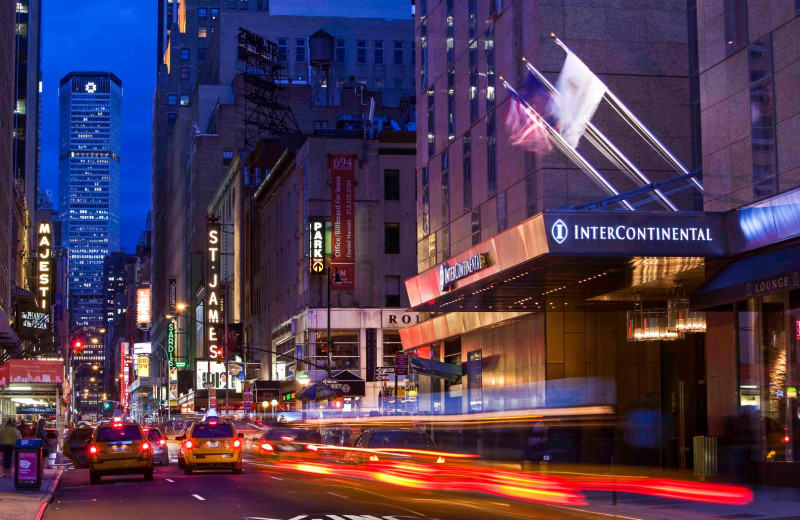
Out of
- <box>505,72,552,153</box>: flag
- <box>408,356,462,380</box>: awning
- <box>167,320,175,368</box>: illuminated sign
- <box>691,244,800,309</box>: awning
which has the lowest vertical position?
<box>408,356,462,380</box>: awning

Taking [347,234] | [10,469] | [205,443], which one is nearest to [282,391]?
[347,234]

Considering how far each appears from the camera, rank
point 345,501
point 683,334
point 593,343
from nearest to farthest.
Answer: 1. point 345,501
2. point 683,334
3. point 593,343

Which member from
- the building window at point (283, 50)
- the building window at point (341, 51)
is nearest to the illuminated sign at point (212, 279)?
the building window at point (283, 50)

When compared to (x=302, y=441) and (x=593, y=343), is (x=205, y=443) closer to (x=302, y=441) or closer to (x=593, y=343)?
(x=302, y=441)

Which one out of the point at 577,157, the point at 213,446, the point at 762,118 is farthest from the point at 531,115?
the point at 213,446

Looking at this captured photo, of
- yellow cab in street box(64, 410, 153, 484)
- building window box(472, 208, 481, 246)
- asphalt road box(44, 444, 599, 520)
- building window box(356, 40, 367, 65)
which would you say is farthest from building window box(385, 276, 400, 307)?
building window box(356, 40, 367, 65)

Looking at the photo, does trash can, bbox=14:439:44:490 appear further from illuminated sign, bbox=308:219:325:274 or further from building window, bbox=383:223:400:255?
building window, bbox=383:223:400:255

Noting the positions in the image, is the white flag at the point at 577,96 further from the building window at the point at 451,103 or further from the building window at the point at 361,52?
the building window at the point at 361,52

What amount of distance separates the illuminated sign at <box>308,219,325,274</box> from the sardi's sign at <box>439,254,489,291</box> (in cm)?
3422

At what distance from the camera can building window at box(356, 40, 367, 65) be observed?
124500mm

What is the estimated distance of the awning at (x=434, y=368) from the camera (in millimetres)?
45750

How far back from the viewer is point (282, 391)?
82.8m

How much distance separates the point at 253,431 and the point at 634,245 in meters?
22.0

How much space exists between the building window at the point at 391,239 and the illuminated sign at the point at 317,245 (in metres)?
4.23
